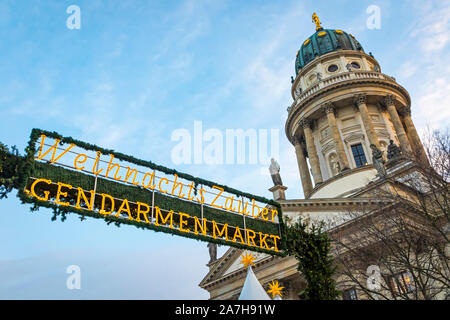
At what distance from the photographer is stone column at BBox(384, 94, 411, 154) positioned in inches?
1540

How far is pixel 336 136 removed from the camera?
39.9m

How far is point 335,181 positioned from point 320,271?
2642cm

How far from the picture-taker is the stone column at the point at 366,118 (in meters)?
38.4

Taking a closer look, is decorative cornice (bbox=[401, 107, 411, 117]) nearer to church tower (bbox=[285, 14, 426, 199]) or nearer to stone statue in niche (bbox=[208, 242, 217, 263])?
church tower (bbox=[285, 14, 426, 199])

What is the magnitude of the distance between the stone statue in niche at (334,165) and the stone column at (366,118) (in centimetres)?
399

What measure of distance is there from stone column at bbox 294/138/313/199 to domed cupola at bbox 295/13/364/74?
397 inches

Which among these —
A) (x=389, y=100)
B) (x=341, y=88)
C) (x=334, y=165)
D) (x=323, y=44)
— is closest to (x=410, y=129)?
(x=389, y=100)

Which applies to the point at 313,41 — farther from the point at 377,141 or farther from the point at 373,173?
the point at 373,173

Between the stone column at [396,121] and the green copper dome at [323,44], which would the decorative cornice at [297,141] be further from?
the stone column at [396,121]

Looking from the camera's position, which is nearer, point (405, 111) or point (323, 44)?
→ point (405, 111)

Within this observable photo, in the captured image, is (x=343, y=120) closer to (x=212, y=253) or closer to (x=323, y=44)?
(x=323, y=44)

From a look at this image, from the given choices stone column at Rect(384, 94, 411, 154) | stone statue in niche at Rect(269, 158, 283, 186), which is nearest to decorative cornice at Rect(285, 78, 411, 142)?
stone column at Rect(384, 94, 411, 154)

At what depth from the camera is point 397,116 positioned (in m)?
41.1
